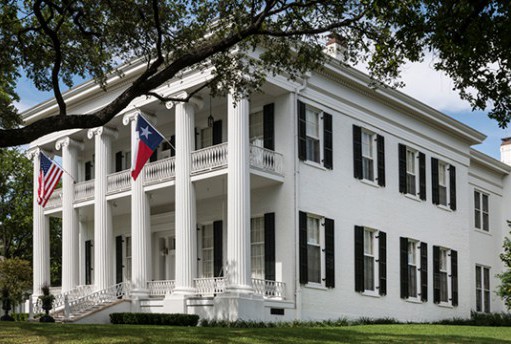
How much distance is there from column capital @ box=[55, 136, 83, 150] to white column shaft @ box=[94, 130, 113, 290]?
92.9 inches

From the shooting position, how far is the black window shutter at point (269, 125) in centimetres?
2547

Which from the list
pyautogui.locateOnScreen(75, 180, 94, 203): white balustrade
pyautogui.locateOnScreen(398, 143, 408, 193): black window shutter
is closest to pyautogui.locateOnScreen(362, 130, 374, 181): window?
pyautogui.locateOnScreen(398, 143, 408, 193): black window shutter

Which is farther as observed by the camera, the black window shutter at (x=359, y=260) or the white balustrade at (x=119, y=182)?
the white balustrade at (x=119, y=182)

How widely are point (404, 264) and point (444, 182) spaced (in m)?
5.62

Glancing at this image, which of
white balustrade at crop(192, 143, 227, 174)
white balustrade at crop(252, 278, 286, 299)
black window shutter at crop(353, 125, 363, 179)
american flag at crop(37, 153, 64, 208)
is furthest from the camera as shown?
american flag at crop(37, 153, 64, 208)

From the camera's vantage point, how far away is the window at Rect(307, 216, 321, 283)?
25234 millimetres

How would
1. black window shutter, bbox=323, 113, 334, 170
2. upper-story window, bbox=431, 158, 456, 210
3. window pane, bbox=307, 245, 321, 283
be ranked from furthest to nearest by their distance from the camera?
1. upper-story window, bbox=431, 158, 456, 210
2. black window shutter, bbox=323, 113, 334, 170
3. window pane, bbox=307, 245, 321, 283

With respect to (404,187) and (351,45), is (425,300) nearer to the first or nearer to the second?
(404,187)

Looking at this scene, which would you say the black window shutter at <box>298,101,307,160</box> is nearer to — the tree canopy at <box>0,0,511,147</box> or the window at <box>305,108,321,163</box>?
the window at <box>305,108,321,163</box>

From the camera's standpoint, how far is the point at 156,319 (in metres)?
23.4

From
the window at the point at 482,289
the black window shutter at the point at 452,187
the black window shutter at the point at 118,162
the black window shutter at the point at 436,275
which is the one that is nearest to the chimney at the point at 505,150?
the window at the point at 482,289

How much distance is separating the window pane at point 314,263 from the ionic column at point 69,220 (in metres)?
10.4

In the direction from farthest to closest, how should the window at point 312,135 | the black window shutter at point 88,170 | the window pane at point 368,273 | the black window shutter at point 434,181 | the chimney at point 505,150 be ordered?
the chimney at point 505,150
the black window shutter at point 88,170
the black window shutter at point 434,181
the window pane at point 368,273
the window at point 312,135

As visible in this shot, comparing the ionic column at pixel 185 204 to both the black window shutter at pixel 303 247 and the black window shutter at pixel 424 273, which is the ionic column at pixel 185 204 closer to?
the black window shutter at pixel 303 247
